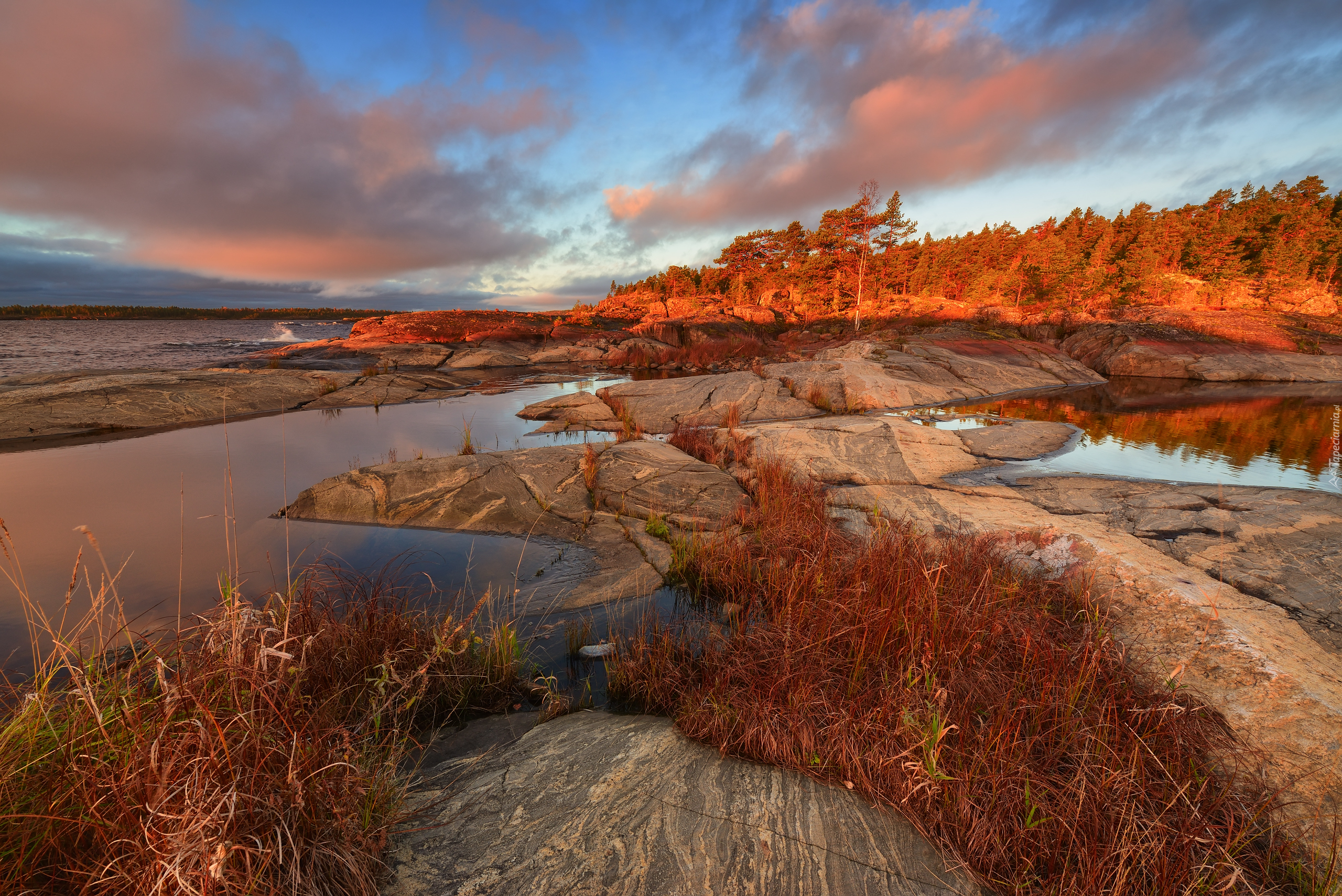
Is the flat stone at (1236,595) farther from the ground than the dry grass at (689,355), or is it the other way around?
the dry grass at (689,355)

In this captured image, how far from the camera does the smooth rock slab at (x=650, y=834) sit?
6.59 ft

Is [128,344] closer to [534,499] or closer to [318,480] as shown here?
[318,480]

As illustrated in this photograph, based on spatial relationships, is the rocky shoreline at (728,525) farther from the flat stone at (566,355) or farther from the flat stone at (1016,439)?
the flat stone at (566,355)

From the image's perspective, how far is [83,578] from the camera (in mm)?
5102

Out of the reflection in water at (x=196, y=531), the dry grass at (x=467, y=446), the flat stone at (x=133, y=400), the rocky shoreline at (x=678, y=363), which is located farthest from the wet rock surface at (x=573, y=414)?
the flat stone at (x=133, y=400)

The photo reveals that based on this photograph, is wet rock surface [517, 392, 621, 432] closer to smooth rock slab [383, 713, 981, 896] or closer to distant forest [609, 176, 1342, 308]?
Result: smooth rock slab [383, 713, 981, 896]

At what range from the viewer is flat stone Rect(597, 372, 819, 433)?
45.6 ft

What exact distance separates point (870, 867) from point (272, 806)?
7.68 ft

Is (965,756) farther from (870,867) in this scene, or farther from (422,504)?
(422,504)

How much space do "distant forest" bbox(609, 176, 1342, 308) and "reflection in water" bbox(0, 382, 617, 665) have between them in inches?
1750

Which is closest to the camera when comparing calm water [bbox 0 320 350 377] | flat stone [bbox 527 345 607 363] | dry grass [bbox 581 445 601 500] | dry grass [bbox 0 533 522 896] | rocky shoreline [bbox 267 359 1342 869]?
dry grass [bbox 0 533 522 896]

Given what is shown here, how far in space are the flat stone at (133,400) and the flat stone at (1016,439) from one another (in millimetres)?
14255

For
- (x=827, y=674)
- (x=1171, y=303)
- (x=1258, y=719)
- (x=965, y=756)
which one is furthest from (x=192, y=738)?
(x=1171, y=303)

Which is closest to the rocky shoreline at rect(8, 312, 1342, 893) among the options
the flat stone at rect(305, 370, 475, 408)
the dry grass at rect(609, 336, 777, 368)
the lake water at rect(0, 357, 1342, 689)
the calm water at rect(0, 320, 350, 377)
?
the flat stone at rect(305, 370, 475, 408)
